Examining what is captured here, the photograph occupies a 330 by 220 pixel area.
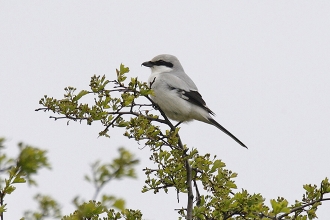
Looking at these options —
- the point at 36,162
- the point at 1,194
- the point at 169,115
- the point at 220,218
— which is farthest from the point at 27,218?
the point at 169,115

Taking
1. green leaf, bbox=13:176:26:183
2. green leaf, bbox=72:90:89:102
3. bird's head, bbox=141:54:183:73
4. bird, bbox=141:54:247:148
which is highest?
bird's head, bbox=141:54:183:73

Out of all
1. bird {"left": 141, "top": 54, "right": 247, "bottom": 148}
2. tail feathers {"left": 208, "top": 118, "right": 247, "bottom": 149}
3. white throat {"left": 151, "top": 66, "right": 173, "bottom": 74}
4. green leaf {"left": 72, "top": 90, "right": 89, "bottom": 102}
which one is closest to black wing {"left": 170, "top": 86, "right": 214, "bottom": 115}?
bird {"left": 141, "top": 54, "right": 247, "bottom": 148}

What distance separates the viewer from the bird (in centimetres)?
639

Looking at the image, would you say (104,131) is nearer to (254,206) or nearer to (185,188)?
(185,188)

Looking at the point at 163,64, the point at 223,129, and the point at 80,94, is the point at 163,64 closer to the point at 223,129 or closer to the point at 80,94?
the point at 223,129

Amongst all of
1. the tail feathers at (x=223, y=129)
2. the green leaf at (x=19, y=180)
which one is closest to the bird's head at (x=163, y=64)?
the tail feathers at (x=223, y=129)

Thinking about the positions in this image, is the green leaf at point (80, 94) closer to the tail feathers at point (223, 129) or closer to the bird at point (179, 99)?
the bird at point (179, 99)

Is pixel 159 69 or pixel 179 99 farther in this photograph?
pixel 159 69

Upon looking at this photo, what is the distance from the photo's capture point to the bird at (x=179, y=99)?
639 cm

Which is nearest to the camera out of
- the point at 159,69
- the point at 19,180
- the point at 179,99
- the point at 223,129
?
the point at 19,180

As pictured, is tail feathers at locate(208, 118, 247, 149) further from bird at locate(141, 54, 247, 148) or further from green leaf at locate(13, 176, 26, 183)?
green leaf at locate(13, 176, 26, 183)

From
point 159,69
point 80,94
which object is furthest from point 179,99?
point 80,94

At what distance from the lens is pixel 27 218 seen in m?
2.12

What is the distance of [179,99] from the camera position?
21.1 feet
